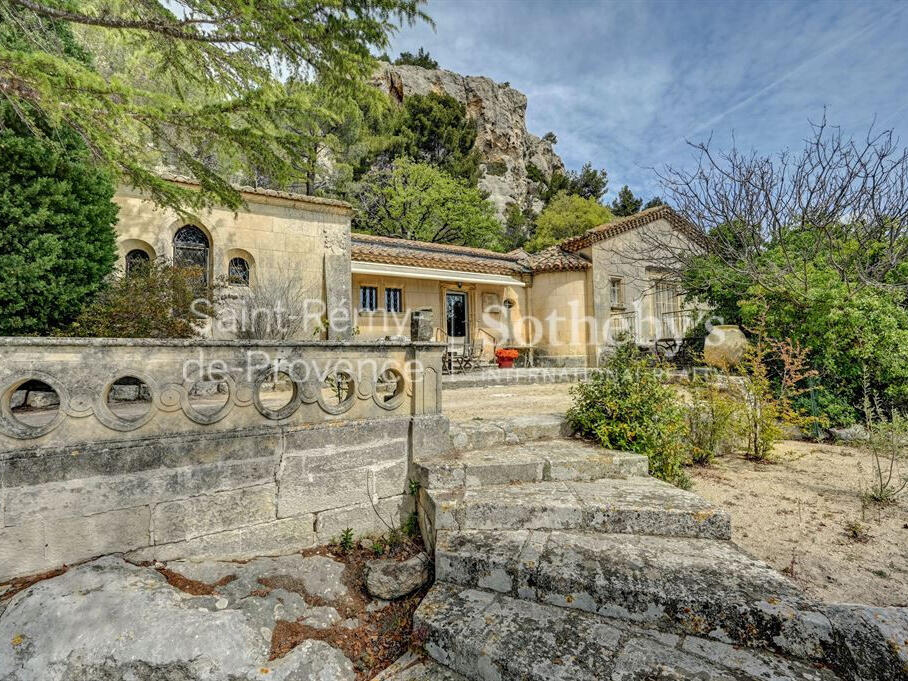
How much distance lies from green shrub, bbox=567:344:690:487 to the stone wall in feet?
6.49

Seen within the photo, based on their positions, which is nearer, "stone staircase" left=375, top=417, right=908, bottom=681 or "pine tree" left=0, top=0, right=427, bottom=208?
"stone staircase" left=375, top=417, right=908, bottom=681

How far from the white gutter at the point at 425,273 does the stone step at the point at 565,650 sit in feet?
35.9

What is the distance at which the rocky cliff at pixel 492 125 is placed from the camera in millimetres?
35906

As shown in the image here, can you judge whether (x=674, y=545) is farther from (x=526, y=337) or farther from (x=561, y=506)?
(x=526, y=337)

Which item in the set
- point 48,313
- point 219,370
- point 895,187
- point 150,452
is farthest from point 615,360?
point 48,313

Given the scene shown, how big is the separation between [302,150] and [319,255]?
6738 mm

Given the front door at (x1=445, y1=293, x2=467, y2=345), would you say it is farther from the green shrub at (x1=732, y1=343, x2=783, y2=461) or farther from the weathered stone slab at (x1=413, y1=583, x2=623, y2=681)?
the weathered stone slab at (x1=413, y1=583, x2=623, y2=681)

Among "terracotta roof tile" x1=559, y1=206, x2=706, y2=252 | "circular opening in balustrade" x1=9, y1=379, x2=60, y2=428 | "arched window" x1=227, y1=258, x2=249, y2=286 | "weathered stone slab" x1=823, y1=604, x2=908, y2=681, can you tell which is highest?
"terracotta roof tile" x1=559, y1=206, x2=706, y2=252

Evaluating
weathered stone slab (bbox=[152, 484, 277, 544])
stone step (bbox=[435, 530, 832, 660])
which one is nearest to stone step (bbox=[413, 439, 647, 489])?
stone step (bbox=[435, 530, 832, 660])

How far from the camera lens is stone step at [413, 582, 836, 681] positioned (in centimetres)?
206

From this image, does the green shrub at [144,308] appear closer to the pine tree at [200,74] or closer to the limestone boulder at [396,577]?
the pine tree at [200,74]

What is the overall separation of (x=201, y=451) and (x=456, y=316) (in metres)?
13.4

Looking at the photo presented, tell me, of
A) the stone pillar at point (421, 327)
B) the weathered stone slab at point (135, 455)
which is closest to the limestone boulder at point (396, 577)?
the weathered stone slab at point (135, 455)

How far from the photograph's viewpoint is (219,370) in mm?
3338
